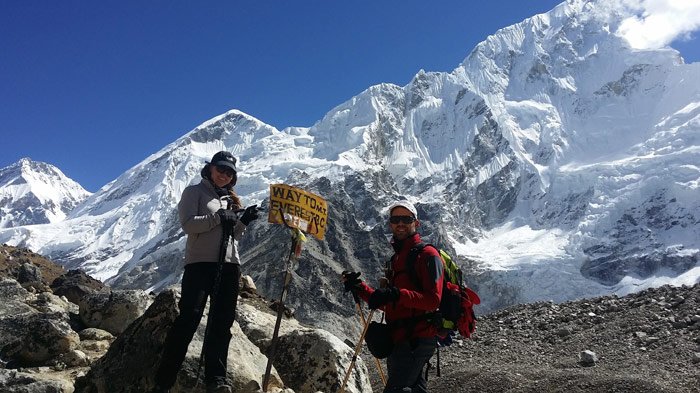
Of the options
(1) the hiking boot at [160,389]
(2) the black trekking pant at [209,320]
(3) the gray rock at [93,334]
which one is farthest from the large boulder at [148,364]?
(3) the gray rock at [93,334]

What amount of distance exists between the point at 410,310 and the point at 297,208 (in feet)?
9.47

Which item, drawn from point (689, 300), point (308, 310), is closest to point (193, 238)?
point (689, 300)

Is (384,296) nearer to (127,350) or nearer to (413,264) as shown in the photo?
(413,264)

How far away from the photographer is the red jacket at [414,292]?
201 inches

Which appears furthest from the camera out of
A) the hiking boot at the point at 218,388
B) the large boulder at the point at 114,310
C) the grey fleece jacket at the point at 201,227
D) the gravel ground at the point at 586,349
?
the large boulder at the point at 114,310

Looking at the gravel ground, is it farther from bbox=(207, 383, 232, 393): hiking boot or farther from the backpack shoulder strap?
bbox=(207, 383, 232, 393): hiking boot

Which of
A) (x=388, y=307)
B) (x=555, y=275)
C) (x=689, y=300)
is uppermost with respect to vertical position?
(x=555, y=275)

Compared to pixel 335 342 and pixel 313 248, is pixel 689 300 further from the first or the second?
pixel 313 248

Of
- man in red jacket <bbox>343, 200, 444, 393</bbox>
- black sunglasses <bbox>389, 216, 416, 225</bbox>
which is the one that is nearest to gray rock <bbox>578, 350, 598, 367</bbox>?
man in red jacket <bbox>343, 200, 444, 393</bbox>

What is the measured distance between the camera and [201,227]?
6223 mm

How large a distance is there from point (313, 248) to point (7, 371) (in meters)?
170

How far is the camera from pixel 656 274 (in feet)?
570

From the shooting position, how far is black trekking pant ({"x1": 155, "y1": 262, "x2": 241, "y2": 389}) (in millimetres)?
5953

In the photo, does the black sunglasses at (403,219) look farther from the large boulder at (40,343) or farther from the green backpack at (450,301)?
the large boulder at (40,343)
